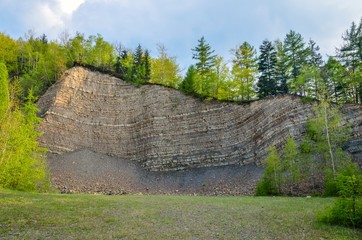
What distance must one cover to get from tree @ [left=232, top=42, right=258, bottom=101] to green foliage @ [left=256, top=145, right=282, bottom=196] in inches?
779

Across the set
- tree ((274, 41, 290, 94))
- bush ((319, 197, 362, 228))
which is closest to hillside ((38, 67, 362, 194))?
tree ((274, 41, 290, 94))

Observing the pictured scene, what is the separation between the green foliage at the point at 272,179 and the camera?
2686cm

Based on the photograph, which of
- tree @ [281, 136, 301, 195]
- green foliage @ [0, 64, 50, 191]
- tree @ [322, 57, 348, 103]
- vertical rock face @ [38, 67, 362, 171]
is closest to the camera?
green foliage @ [0, 64, 50, 191]

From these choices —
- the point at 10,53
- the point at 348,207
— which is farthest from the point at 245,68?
the point at 10,53

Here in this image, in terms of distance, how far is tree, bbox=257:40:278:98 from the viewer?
46.2 meters

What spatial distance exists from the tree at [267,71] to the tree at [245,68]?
1615mm

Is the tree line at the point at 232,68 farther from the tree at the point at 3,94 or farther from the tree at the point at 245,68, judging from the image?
the tree at the point at 3,94

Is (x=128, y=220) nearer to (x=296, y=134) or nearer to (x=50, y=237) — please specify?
(x=50, y=237)

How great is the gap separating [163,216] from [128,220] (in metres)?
1.81

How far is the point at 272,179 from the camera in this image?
90.5 ft

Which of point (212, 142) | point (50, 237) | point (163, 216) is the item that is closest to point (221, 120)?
point (212, 142)

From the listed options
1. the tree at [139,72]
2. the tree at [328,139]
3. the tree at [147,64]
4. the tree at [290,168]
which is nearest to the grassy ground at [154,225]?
the tree at [290,168]

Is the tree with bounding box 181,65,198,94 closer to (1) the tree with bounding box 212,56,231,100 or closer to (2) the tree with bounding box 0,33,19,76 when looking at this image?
(1) the tree with bounding box 212,56,231,100

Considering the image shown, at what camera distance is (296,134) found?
33875 millimetres
